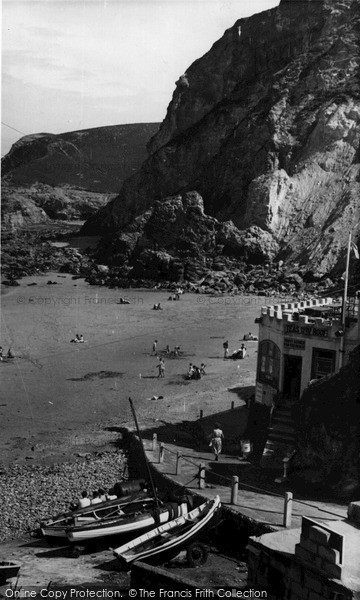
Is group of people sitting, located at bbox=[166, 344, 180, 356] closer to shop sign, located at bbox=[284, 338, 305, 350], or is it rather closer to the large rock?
shop sign, located at bbox=[284, 338, 305, 350]

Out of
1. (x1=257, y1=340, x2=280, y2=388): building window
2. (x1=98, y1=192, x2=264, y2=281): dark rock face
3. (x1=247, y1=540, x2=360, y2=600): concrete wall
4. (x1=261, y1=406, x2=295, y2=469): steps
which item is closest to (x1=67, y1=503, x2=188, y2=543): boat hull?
(x1=261, y1=406, x2=295, y2=469): steps

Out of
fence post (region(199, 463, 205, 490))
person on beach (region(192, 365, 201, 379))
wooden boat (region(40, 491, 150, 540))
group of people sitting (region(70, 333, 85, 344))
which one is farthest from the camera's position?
group of people sitting (region(70, 333, 85, 344))

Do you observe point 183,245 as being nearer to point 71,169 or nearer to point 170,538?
point 170,538

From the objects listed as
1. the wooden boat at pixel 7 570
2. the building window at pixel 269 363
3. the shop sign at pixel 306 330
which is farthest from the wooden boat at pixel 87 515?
the shop sign at pixel 306 330

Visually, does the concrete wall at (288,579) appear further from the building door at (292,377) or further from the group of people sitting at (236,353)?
the group of people sitting at (236,353)

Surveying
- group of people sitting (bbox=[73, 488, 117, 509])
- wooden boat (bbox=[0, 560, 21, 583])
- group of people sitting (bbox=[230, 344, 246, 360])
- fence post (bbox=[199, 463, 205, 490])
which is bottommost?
wooden boat (bbox=[0, 560, 21, 583])

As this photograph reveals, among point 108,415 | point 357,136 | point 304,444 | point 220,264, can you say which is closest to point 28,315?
point 108,415

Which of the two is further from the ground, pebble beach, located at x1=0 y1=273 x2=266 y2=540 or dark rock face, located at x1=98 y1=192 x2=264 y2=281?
dark rock face, located at x1=98 y1=192 x2=264 y2=281
